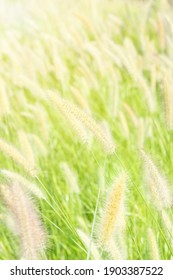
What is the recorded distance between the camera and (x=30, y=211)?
1174 mm

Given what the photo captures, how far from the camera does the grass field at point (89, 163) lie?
1216 millimetres

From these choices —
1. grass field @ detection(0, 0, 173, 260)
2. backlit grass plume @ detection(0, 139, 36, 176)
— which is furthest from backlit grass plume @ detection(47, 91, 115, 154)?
backlit grass plume @ detection(0, 139, 36, 176)

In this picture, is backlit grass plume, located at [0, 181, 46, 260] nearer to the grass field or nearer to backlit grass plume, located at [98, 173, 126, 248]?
the grass field

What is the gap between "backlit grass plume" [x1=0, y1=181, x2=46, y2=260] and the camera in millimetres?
1151

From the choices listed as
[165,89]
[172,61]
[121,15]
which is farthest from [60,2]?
[165,89]

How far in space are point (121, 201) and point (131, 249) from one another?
0.39 meters

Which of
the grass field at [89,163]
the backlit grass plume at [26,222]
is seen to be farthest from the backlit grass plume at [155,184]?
the backlit grass plume at [26,222]

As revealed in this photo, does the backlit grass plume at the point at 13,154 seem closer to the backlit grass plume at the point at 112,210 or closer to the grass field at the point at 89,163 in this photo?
the grass field at the point at 89,163

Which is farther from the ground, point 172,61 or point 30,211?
point 172,61

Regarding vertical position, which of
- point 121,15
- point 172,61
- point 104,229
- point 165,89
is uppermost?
point 121,15
